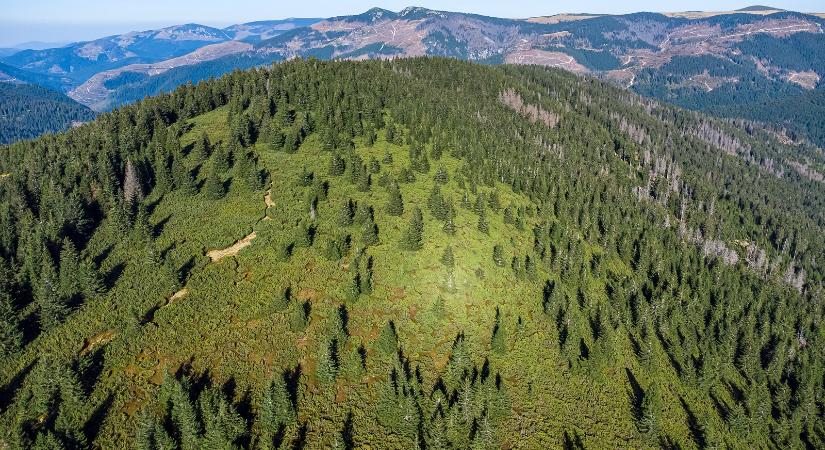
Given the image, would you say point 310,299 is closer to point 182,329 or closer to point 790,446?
point 182,329

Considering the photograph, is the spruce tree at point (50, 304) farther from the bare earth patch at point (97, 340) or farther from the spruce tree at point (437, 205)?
the spruce tree at point (437, 205)

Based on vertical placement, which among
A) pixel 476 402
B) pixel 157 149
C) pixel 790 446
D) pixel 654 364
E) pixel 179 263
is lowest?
pixel 790 446

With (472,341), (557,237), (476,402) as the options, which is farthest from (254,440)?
(557,237)

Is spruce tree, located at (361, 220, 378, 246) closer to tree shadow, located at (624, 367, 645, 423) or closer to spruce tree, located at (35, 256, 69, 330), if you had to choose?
spruce tree, located at (35, 256, 69, 330)

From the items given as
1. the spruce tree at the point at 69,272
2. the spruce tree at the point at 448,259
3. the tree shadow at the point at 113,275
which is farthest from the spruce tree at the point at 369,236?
the spruce tree at the point at 69,272


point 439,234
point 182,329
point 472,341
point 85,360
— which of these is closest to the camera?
point 85,360
